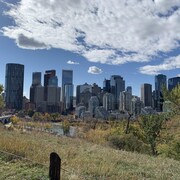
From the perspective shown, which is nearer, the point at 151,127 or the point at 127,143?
the point at 127,143

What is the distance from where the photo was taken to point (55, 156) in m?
6.88

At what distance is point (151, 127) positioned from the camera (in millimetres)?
48469

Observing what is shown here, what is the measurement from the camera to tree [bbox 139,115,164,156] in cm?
4728

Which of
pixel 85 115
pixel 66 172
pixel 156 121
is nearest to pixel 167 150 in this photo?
pixel 156 121

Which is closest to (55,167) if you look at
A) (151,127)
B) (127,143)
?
(127,143)

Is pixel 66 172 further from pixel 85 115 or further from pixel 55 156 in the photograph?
A: pixel 85 115

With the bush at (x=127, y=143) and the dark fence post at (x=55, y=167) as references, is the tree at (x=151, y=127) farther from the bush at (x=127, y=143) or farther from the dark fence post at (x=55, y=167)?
the dark fence post at (x=55, y=167)

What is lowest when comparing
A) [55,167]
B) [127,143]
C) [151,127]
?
[127,143]

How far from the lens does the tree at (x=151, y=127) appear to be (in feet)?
155

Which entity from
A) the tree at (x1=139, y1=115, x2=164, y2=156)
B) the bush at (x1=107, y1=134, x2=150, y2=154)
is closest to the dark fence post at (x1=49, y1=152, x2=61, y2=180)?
the bush at (x1=107, y1=134, x2=150, y2=154)

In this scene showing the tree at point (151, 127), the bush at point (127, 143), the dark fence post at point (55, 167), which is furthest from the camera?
the tree at point (151, 127)

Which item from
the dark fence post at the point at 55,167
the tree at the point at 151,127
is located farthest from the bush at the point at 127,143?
the dark fence post at the point at 55,167

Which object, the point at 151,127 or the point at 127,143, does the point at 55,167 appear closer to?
the point at 127,143

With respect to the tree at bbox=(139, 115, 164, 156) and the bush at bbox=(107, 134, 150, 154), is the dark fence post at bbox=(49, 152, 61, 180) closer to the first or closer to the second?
the bush at bbox=(107, 134, 150, 154)
